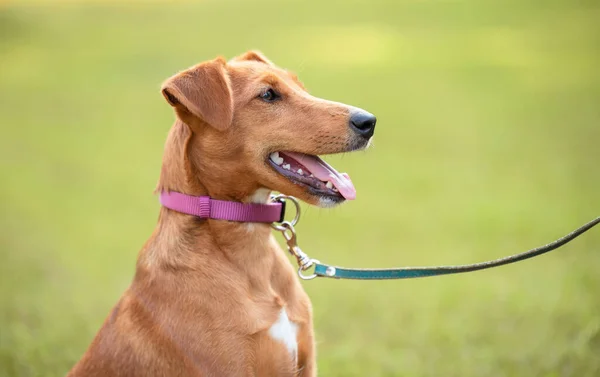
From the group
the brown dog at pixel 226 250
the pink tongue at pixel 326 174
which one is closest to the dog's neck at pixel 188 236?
the brown dog at pixel 226 250

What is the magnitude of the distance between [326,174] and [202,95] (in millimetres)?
793

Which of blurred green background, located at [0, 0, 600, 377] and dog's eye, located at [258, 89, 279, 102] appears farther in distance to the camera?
blurred green background, located at [0, 0, 600, 377]

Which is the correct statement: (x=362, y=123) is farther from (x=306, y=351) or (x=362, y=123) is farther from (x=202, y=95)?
(x=306, y=351)

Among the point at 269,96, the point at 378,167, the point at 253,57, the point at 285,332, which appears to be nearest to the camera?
the point at 285,332

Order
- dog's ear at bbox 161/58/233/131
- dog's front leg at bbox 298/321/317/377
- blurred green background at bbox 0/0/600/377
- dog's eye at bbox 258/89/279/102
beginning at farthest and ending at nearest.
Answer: blurred green background at bbox 0/0/600/377
dog's eye at bbox 258/89/279/102
dog's front leg at bbox 298/321/317/377
dog's ear at bbox 161/58/233/131

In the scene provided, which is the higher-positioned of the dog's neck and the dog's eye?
the dog's eye

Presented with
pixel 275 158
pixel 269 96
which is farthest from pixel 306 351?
pixel 269 96

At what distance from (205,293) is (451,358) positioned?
3.23 m

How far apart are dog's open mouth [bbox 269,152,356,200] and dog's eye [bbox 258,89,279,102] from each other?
1.06 ft

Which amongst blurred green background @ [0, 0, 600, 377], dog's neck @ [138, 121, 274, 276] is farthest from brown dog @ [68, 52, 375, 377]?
blurred green background @ [0, 0, 600, 377]

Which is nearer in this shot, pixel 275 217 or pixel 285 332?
pixel 285 332

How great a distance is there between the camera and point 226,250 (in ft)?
14.9

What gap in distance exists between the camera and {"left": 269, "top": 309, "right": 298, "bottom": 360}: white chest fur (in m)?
4.38

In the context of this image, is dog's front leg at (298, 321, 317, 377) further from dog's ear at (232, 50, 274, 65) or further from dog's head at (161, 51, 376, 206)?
dog's ear at (232, 50, 274, 65)
